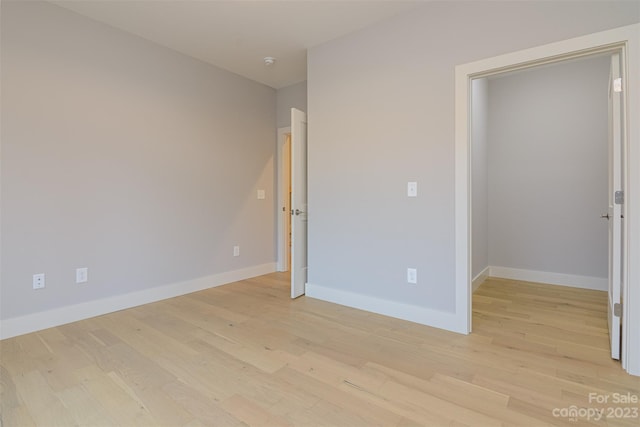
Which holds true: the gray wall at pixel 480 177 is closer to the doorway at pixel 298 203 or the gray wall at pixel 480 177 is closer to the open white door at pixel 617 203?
the open white door at pixel 617 203

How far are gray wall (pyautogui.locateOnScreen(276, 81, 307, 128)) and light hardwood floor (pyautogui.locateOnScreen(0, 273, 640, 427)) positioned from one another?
9.07 ft

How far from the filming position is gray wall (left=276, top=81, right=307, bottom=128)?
4.26m

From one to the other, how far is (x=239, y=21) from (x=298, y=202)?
1.79m

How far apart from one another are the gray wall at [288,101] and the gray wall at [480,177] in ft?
6.96

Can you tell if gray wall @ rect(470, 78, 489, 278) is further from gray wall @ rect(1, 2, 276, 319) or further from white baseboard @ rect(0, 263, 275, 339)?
white baseboard @ rect(0, 263, 275, 339)

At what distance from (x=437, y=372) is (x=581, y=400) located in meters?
0.69

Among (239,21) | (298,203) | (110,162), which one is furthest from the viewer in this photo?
(298,203)

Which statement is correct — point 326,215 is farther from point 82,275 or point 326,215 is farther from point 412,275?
point 82,275

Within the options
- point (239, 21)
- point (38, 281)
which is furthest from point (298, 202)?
point (38, 281)

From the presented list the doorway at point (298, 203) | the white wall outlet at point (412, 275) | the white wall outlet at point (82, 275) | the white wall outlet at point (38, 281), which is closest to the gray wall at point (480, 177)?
the white wall outlet at point (412, 275)

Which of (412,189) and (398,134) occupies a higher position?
(398,134)

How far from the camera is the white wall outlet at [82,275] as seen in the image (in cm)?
272

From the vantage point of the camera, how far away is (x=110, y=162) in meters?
2.90

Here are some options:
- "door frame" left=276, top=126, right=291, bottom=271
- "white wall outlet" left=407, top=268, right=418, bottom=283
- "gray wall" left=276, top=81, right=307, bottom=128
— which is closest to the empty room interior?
"white wall outlet" left=407, top=268, right=418, bottom=283
